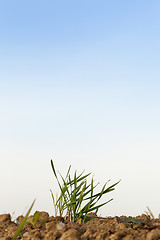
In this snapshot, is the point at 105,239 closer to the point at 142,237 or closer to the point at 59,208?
the point at 142,237

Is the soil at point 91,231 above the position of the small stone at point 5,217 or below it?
below

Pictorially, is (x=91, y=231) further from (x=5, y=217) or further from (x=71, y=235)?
(x=5, y=217)

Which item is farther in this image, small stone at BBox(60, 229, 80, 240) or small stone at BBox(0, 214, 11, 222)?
→ small stone at BBox(0, 214, 11, 222)

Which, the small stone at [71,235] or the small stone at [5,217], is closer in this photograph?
the small stone at [71,235]

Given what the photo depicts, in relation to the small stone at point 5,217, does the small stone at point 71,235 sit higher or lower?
lower

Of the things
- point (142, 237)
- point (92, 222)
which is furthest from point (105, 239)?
point (92, 222)

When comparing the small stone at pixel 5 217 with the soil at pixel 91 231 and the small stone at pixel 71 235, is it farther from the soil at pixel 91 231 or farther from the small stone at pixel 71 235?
the small stone at pixel 71 235

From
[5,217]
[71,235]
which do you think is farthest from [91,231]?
[5,217]

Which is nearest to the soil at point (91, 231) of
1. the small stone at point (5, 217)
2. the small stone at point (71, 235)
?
the small stone at point (71, 235)

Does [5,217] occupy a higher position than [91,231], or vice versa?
[5,217]

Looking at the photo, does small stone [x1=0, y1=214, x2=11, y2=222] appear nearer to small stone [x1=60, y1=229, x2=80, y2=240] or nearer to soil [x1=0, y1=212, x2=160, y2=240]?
soil [x1=0, y1=212, x2=160, y2=240]

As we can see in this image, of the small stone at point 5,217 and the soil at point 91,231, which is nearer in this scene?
the soil at point 91,231

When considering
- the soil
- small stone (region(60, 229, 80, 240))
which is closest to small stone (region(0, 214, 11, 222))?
the soil

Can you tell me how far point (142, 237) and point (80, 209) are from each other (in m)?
0.96
